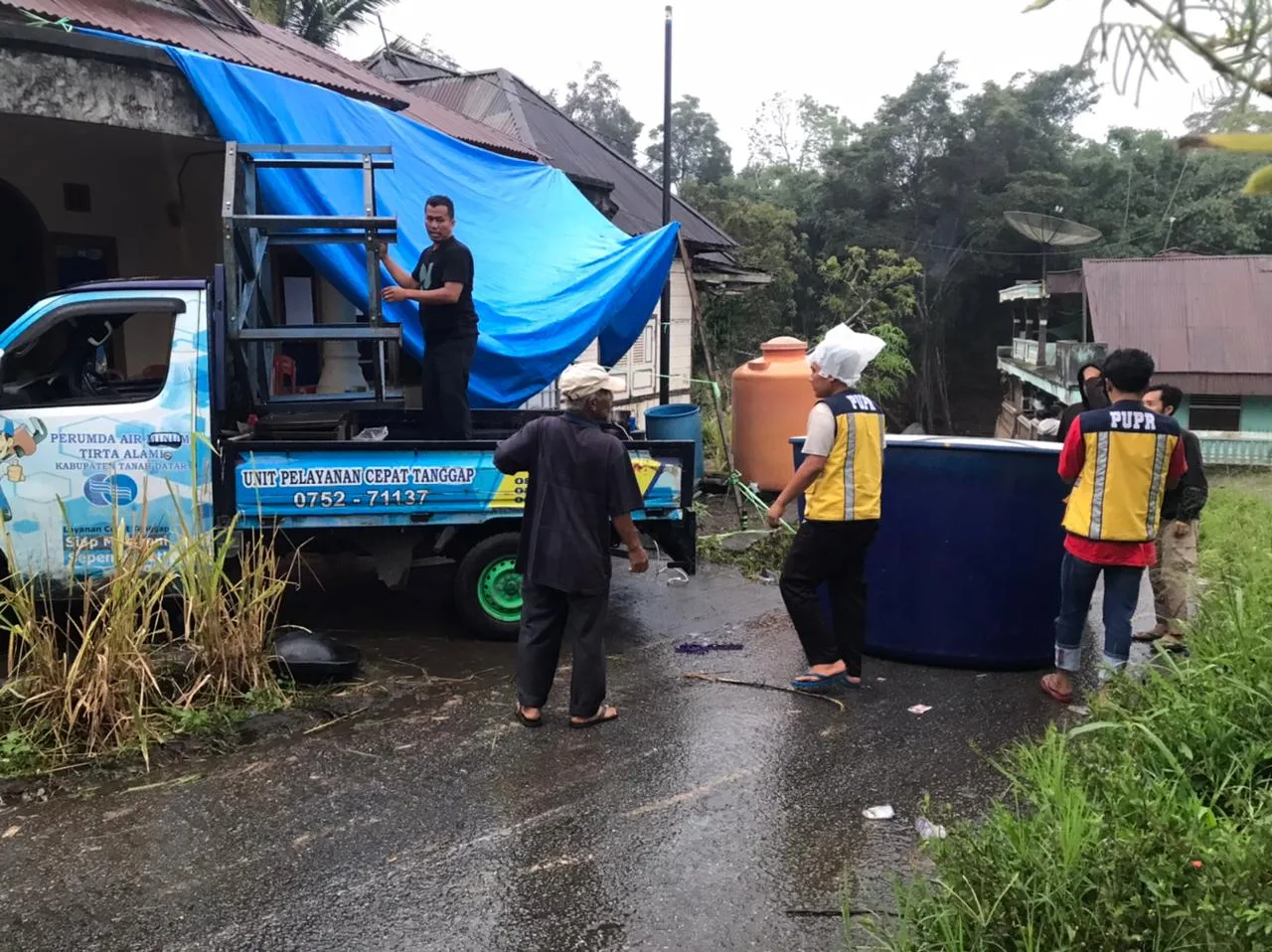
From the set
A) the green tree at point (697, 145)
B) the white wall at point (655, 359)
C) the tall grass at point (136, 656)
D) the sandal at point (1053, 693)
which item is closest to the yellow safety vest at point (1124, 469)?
the sandal at point (1053, 693)

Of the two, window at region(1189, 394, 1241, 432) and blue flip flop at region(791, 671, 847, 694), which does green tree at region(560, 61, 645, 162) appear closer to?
window at region(1189, 394, 1241, 432)

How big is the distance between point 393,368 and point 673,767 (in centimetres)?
369

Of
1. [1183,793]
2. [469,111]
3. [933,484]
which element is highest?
[469,111]

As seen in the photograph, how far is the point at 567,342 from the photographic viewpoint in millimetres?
6477

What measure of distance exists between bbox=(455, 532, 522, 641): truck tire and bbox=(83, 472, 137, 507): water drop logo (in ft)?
5.57

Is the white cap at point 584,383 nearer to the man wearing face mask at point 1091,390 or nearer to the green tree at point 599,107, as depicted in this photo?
the man wearing face mask at point 1091,390

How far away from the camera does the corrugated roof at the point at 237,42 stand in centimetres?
645

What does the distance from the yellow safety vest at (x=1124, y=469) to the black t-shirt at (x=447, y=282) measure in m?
3.31

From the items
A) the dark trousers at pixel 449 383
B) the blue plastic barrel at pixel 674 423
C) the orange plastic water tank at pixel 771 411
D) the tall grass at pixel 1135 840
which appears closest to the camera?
the tall grass at pixel 1135 840

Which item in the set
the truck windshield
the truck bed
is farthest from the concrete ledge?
the truck bed

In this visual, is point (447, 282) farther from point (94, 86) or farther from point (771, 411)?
point (771, 411)

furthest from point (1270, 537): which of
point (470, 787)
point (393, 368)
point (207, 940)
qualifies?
point (207, 940)

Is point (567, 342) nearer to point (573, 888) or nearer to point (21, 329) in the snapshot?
point (21, 329)

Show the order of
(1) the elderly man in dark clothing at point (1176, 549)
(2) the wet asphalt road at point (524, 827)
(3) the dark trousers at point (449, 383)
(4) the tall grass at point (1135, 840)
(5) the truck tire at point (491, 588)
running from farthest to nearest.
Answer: (3) the dark trousers at point (449, 383)
(5) the truck tire at point (491, 588)
(1) the elderly man in dark clothing at point (1176, 549)
(2) the wet asphalt road at point (524, 827)
(4) the tall grass at point (1135, 840)
